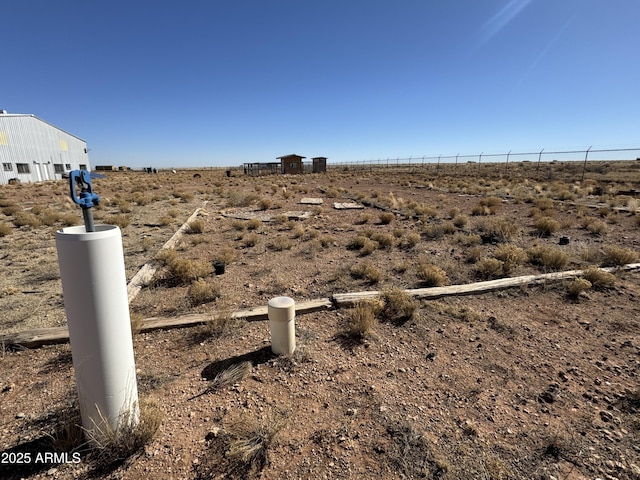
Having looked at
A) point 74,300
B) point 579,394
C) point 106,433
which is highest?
point 74,300

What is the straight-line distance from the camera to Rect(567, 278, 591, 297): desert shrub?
17.2 ft

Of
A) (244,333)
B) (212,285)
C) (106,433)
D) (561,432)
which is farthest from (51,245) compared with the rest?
(561,432)

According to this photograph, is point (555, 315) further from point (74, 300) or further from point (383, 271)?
point (74, 300)

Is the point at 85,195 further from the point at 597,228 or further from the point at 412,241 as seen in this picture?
the point at 597,228

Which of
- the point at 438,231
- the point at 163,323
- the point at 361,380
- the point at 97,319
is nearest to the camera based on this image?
the point at 97,319

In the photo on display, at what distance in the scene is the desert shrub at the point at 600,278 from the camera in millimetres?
5602

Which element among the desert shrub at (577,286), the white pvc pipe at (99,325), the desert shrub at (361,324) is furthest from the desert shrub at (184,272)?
the desert shrub at (577,286)

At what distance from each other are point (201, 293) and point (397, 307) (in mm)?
3008

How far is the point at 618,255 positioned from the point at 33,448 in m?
9.19

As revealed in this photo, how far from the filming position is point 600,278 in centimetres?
561

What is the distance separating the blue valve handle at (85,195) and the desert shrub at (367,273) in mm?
4562

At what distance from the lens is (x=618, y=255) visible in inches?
257

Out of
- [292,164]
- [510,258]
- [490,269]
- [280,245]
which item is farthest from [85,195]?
[292,164]

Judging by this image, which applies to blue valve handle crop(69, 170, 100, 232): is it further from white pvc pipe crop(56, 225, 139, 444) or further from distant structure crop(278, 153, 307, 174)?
distant structure crop(278, 153, 307, 174)
